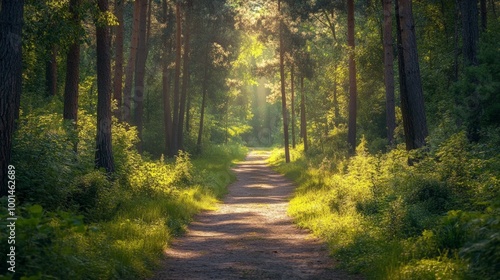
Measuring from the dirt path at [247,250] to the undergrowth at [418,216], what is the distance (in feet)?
1.66

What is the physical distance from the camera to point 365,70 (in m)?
33.3

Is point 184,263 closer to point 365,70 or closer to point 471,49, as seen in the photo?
point 471,49

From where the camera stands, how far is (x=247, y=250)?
11.8 metres

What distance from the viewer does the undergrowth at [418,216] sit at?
7137 millimetres

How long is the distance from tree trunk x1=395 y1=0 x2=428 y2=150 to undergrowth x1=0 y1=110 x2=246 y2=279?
714 centimetres

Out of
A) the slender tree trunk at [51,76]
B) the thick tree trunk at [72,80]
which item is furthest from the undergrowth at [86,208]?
the slender tree trunk at [51,76]

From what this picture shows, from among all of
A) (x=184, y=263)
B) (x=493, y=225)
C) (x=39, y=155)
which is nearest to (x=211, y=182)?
(x=39, y=155)

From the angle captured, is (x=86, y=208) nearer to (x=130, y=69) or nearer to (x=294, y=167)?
(x=130, y=69)

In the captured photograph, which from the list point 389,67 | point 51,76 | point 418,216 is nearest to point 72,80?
point 51,76

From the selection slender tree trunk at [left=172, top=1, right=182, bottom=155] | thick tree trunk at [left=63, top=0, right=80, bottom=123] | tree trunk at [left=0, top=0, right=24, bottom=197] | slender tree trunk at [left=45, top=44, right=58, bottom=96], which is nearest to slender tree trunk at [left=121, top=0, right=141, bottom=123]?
slender tree trunk at [left=45, top=44, right=58, bottom=96]

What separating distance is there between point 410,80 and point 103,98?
9.19m

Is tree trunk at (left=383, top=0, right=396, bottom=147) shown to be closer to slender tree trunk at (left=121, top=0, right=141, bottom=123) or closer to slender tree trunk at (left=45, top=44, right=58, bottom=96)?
slender tree trunk at (left=121, top=0, right=141, bottom=123)

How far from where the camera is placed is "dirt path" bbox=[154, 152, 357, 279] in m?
9.52

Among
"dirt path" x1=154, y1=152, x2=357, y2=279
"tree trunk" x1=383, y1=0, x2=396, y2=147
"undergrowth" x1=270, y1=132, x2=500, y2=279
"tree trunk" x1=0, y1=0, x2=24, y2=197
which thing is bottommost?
"dirt path" x1=154, y1=152, x2=357, y2=279
